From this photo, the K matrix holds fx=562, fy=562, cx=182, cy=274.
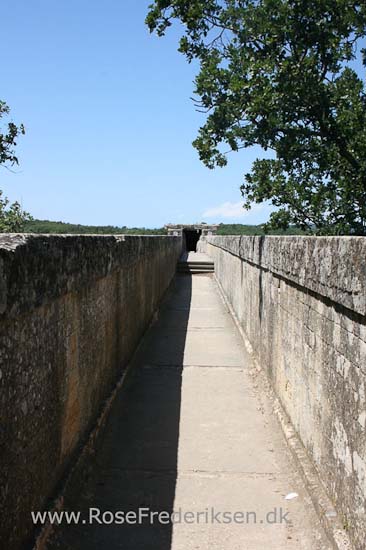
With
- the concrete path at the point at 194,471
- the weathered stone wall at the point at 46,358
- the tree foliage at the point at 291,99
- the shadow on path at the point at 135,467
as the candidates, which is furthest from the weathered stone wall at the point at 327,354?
the tree foliage at the point at 291,99

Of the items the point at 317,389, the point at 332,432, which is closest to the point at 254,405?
the point at 317,389

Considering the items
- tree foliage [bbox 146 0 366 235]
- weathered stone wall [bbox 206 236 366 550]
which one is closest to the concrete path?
weathered stone wall [bbox 206 236 366 550]

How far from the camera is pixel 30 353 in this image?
2.48 meters

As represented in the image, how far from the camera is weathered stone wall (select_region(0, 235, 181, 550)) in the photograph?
2.16 meters

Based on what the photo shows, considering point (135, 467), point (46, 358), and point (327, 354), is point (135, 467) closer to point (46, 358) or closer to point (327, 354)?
point (46, 358)

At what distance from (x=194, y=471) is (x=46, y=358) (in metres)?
1.61

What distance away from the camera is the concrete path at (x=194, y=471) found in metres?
3.00

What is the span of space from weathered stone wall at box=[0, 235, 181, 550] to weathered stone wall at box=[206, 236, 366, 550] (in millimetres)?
1430

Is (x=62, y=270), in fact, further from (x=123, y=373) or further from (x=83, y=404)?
(x=123, y=373)

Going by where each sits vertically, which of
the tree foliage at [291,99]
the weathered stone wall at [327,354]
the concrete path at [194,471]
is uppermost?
the tree foliage at [291,99]

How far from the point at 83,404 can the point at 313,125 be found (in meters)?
8.06

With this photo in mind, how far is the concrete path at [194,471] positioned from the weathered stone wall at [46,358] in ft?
1.08

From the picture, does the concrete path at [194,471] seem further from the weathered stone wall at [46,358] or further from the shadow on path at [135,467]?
the weathered stone wall at [46,358]

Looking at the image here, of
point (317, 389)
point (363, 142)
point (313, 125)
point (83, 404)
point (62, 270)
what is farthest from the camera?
point (313, 125)
